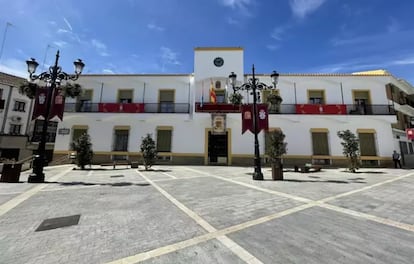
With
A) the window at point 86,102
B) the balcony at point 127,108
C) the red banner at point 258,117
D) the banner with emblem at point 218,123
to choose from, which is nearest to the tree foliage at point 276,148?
the red banner at point 258,117

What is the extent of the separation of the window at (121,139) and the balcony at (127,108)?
1870 millimetres

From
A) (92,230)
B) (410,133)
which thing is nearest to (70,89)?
(92,230)

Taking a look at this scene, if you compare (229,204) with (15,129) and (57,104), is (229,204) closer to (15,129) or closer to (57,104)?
(57,104)

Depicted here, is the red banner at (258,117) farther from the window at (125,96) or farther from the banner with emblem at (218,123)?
the window at (125,96)

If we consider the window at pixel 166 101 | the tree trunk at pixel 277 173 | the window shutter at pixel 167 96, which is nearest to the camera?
the tree trunk at pixel 277 173

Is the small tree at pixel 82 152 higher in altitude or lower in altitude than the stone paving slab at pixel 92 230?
higher

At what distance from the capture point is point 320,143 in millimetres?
16438

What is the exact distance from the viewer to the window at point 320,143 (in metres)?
16.3

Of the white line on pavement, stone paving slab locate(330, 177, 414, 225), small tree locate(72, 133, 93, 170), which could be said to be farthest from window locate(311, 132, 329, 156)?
the white line on pavement

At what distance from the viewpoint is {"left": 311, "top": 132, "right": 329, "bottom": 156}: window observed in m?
16.3

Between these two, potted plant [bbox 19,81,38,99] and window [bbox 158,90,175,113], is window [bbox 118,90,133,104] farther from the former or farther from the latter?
potted plant [bbox 19,81,38,99]

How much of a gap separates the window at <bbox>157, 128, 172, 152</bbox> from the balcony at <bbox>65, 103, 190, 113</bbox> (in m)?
1.82

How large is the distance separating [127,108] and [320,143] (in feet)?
54.8

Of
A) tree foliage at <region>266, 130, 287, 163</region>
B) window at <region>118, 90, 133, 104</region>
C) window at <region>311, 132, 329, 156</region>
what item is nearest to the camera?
tree foliage at <region>266, 130, 287, 163</region>
